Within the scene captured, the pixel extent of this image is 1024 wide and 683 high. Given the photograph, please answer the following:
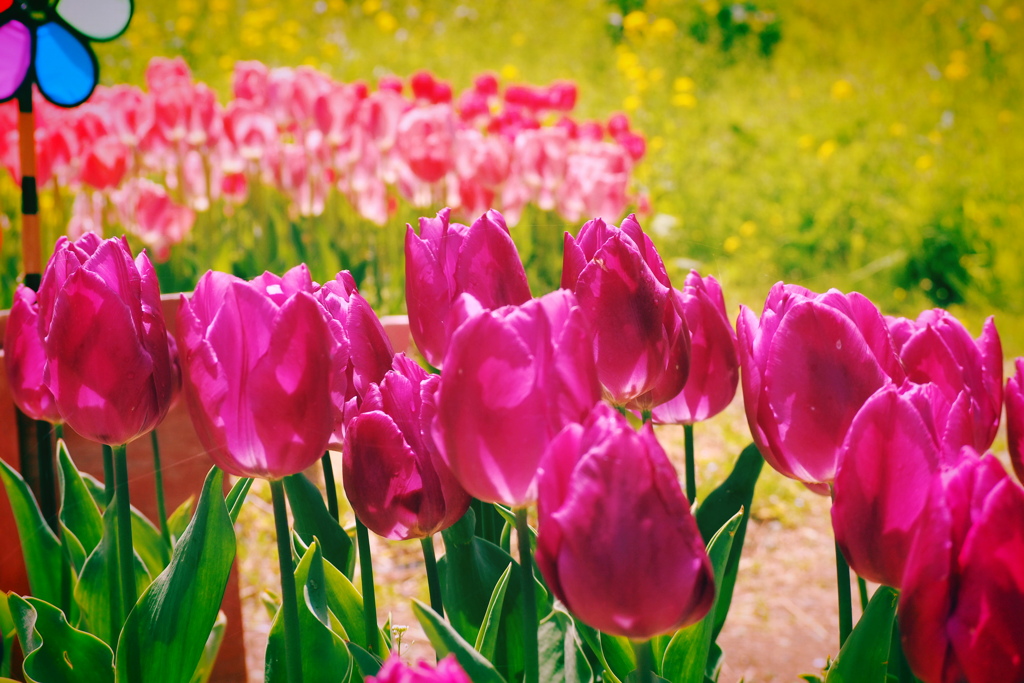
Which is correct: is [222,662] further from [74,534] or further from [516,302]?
[516,302]

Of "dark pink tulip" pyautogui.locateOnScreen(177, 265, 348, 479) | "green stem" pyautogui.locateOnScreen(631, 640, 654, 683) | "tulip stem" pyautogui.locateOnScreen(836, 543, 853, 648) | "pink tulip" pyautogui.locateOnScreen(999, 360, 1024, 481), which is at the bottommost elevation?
"tulip stem" pyautogui.locateOnScreen(836, 543, 853, 648)

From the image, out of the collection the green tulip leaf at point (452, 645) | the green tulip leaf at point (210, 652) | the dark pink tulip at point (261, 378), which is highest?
the dark pink tulip at point (261, 378)

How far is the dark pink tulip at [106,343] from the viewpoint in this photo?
1.14ft

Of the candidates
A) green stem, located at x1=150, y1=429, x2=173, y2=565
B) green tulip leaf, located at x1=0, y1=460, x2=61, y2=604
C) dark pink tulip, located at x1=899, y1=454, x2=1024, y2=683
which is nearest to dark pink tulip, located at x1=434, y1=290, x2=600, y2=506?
dark pink tulip, located at x1=899, y1=454, x2=1024, y2=683

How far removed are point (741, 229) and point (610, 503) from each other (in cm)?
283

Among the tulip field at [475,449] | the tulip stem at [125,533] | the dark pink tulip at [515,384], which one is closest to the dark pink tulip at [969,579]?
the tulip field at [475,449]

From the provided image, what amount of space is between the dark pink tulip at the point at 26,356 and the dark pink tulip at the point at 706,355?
0.99 ft

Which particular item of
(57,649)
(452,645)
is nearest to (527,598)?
(452,645)

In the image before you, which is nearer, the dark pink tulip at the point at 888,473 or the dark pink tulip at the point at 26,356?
the dark pink tulip at the point at 888,473

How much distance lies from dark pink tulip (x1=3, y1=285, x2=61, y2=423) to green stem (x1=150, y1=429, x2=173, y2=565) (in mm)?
55

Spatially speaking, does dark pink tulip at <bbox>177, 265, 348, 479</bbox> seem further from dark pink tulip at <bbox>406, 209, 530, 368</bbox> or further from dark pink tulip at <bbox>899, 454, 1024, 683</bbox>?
dark pink tulip at <bbox>899, 454, 1024, 683</bbox>

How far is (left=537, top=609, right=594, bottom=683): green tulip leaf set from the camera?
371 millimetres

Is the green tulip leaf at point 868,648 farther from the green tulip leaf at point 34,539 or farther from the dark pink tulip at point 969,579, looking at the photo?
the green tulip leaf at point 34,539

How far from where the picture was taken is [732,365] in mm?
409
